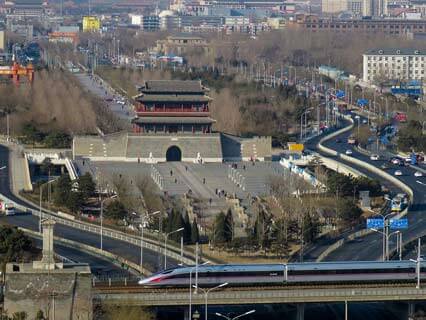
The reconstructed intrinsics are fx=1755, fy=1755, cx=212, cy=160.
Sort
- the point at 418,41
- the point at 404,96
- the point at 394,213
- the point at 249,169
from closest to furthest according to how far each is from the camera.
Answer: the point at 394,213
the point at 249,169
the point at 404,96
the point at 418,41

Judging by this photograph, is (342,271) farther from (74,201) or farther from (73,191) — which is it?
(73,191)

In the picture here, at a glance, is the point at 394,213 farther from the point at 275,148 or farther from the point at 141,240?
the point at 275,148

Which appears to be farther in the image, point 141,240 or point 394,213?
point 394,213

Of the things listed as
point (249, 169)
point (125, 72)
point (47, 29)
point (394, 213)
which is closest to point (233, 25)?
point (47, 29)

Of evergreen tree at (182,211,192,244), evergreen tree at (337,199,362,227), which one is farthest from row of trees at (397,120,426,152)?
evergreen tree at (182,211,192,244)

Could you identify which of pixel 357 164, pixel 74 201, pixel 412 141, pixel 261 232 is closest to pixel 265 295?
pixel 261 232
